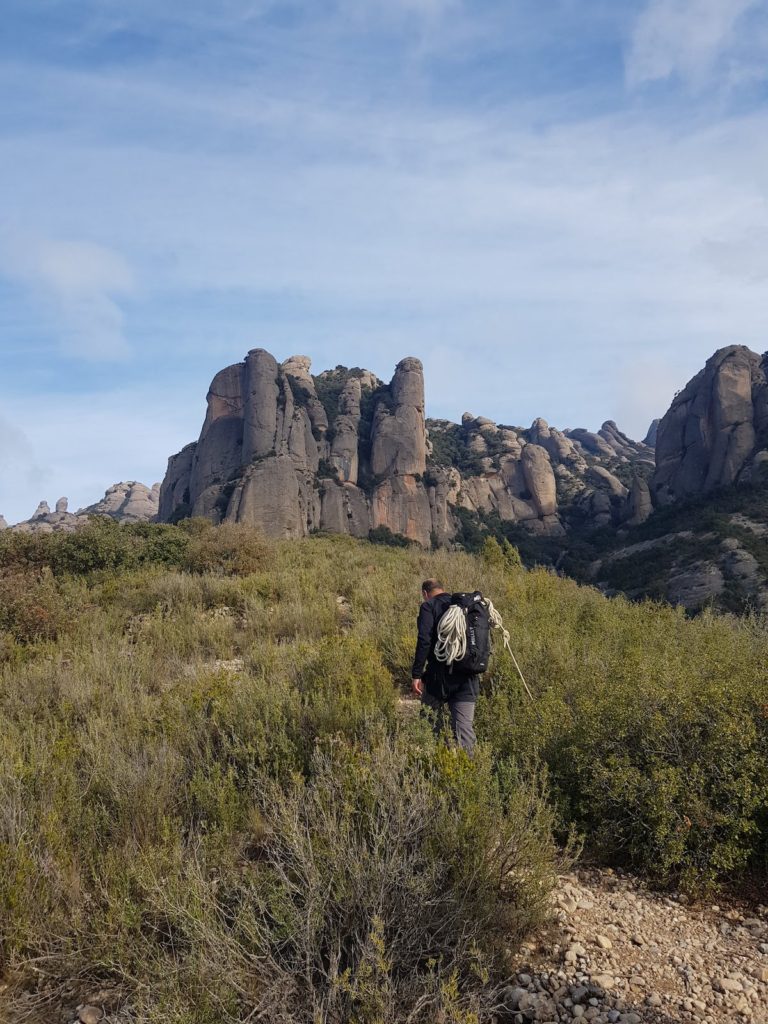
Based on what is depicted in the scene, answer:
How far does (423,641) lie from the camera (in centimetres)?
514

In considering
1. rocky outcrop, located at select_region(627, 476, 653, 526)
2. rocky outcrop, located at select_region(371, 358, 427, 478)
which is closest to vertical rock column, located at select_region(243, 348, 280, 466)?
rocky outcrop, located at select_region(371, 358, 427, 478)

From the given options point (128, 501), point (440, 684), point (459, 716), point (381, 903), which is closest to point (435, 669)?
point (440, 684)

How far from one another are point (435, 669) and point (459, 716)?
Result: 0.46 metres

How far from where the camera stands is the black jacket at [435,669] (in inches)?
193

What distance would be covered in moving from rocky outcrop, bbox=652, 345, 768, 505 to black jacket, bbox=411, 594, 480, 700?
5980 centimetres

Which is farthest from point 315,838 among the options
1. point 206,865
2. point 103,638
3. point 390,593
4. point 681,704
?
A: point 390,593

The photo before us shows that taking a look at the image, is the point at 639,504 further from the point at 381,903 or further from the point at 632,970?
the point at 381,903

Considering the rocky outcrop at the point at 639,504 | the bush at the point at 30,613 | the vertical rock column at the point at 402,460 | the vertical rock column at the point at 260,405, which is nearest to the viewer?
the bush at the point at 30,613

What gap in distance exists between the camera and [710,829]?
10.9 feet

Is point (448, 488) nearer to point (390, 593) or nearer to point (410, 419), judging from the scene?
point (410, 419)

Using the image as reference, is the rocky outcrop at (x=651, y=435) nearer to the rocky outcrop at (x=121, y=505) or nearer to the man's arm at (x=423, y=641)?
the rocky outcrop at (x=121, y=505)

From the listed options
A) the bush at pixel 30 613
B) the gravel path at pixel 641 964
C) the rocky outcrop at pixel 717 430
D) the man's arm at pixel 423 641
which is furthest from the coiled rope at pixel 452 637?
the rocky outcrop at pixel 717 430

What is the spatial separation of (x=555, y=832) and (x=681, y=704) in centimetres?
126

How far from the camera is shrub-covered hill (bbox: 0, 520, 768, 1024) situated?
8.13 ft
